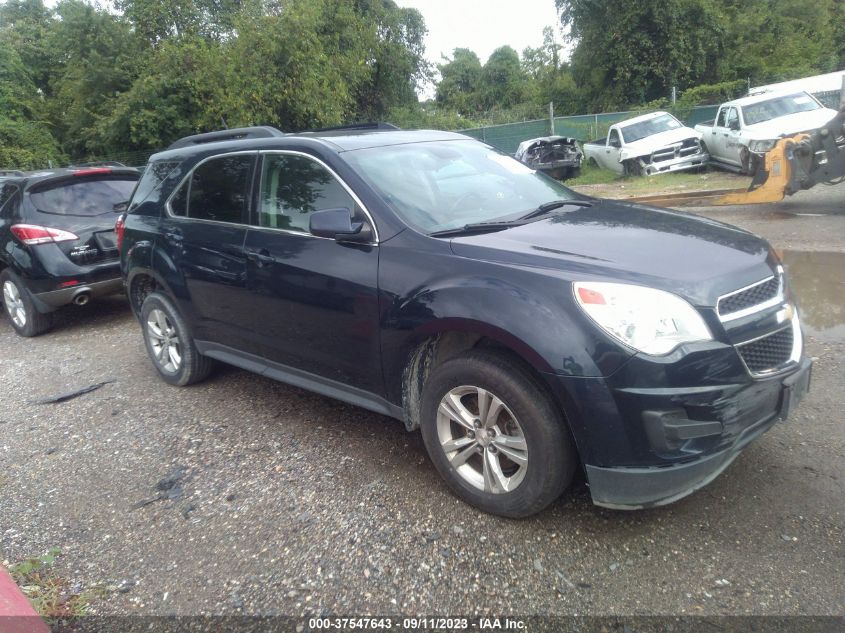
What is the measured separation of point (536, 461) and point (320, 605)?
1.08 meters

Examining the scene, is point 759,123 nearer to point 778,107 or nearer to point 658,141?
point 778,107

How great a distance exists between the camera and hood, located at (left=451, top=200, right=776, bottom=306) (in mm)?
2703

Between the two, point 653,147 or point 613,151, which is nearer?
point 653,147

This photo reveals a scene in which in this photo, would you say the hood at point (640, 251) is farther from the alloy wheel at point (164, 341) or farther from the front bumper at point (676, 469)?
the alloy wheel at point (164, 341)

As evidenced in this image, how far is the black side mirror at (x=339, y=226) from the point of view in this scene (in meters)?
3.30

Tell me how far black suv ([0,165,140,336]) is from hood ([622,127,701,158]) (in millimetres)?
12798

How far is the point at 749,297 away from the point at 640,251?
1.63 feet

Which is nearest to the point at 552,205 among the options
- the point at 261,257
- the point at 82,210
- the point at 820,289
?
the point at 261,257

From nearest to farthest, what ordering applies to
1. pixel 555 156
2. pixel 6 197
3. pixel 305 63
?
pixel 6 197
pixel 305 63
pixel 555 156

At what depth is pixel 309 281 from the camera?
11.8ft

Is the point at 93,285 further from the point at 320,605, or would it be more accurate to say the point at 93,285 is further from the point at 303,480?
the point at 320,605

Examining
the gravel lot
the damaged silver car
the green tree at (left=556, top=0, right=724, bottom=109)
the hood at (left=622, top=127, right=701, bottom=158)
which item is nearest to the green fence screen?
the damaged silver car

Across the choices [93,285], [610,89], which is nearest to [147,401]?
[93,285]

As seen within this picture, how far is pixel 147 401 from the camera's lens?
495 cm
